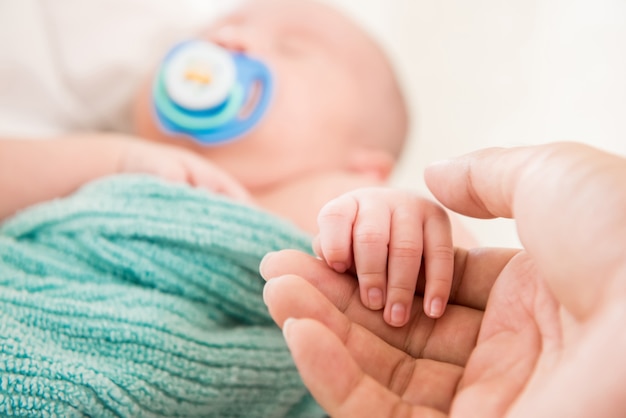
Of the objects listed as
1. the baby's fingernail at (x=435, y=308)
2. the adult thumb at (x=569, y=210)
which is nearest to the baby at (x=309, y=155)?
the baby's fingernail at (x=435, y=308)

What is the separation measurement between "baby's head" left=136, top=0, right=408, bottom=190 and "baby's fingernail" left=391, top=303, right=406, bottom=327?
54cm

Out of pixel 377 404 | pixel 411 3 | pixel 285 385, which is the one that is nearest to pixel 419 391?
pixel 377 404

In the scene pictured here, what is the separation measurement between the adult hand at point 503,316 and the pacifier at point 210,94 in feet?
1.75

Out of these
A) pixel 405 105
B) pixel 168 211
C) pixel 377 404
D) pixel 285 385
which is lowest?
pixel 285 385

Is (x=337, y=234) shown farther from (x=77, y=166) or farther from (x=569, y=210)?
(x=77, y=166)

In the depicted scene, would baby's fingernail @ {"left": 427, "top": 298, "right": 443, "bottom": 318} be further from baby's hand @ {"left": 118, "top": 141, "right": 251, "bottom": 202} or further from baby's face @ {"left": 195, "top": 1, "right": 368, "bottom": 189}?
baby's face @ {"left": 195, "top": 1, "right": 368, "bottom": 189}

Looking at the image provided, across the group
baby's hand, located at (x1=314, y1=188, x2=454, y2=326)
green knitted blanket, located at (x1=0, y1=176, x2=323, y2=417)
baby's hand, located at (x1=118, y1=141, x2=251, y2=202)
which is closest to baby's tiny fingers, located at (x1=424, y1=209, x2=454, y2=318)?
baby's hand, located at (x1=314, y1=188, x2=454, y2=326)

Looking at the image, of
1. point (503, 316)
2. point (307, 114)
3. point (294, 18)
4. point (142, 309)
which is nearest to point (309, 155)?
point (307, 114)

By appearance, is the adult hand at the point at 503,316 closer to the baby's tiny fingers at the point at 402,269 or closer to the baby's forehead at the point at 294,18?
the baby's tiny fingers at the point at 402,269

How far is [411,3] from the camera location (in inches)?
60.3

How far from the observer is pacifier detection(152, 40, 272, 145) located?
1093 millimetres

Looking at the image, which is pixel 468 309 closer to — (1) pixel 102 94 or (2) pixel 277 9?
(2) pixel 277 9

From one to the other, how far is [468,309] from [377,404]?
7.2 inches

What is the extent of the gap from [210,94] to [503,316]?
0.68 metres
